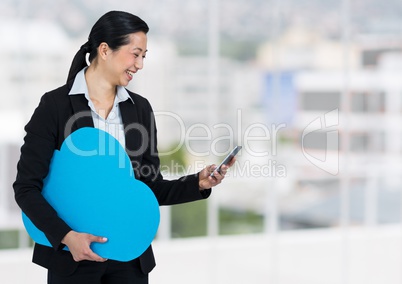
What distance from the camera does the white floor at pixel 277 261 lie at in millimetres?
3951

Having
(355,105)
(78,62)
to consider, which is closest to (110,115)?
(78,62)

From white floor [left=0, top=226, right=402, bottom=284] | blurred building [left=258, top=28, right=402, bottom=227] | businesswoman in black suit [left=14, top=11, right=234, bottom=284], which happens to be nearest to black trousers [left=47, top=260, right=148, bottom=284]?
businesswoman in black suit [left=14, top=11, right=234, bottom=284]

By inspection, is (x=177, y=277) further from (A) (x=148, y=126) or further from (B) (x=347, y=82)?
(A) (x=148, y=126)

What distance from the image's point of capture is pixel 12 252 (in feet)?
14.6

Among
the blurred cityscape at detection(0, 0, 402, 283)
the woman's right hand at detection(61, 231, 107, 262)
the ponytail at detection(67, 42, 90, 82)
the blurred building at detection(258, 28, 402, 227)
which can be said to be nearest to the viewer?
the woman's right hand at detection(61, 231, 107, 262)

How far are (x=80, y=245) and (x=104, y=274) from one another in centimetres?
13

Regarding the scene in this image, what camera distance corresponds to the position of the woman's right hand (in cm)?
141

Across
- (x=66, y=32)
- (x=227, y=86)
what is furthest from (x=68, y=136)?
(x=66, y=32)

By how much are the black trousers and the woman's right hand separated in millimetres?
64

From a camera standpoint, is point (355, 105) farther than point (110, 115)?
Yes

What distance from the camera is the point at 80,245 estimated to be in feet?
4.65

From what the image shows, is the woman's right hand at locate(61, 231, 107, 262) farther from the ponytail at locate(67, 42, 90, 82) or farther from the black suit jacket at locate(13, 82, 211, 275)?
the ponytail at locate(67, 42, 90, 82)

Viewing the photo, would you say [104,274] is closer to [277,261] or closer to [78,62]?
[78,62]

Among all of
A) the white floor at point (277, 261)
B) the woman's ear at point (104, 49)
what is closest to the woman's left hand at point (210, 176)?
the woman's ear at point (104, 49)
